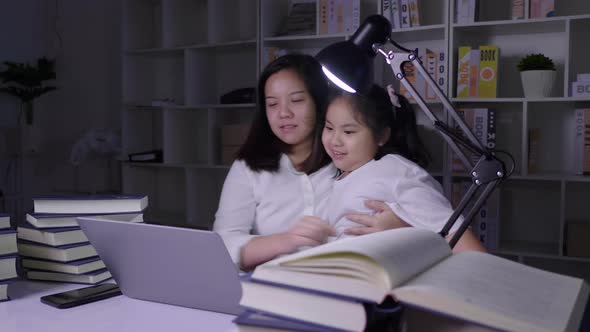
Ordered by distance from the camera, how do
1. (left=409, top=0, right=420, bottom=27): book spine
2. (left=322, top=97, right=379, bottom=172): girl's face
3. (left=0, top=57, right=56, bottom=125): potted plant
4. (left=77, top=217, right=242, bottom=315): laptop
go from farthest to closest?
1. (left=0, top=57, right=56, bottom=125): potted plant
2. (left=409, top=0, right=420, bottom=27): book spine
3. (left=322, top=97, right=379, bottom=172): girl's face
4. (left=77, top=217, right=242, bottom=315): laptop

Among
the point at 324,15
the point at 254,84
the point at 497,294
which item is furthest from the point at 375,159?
the point at 254,84

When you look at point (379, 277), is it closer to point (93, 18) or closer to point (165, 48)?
point (165, 48)

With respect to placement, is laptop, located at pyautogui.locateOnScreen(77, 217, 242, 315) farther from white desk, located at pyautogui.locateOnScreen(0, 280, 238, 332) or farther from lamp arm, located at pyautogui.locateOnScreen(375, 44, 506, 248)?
lamp arm, located at pyautogui.locateOnScreen(375, 44, 506, 248)

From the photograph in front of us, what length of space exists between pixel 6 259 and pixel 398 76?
2.76ft

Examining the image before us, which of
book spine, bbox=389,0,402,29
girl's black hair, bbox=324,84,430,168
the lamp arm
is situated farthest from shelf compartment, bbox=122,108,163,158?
the lamp arm

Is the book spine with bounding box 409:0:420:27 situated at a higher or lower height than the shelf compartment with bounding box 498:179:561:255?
higher

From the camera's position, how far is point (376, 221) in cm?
147

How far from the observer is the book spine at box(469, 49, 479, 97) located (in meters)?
2.88

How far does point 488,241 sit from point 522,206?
389mm

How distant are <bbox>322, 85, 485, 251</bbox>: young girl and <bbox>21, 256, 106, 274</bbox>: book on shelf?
23.4 inches

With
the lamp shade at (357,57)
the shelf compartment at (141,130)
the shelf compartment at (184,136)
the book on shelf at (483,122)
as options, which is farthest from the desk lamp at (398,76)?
the shelf compartment at (141,130)

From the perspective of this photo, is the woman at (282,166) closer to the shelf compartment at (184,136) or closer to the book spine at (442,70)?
the book spine at (442,70)

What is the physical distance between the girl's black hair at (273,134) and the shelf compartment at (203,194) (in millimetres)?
1929

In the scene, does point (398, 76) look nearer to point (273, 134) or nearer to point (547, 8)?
point (273, 134)
